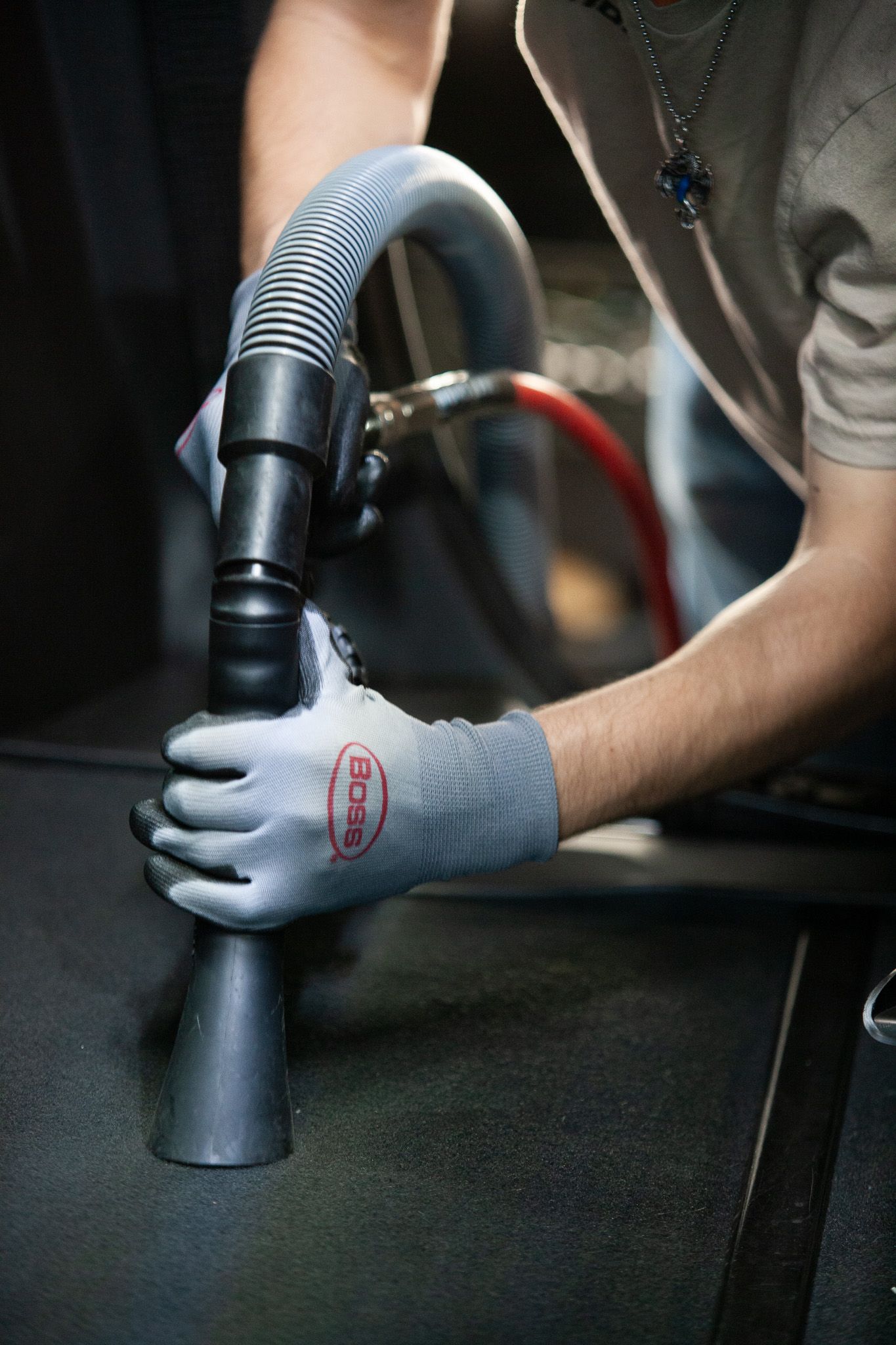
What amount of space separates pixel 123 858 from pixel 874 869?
812mm

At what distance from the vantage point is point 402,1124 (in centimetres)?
75

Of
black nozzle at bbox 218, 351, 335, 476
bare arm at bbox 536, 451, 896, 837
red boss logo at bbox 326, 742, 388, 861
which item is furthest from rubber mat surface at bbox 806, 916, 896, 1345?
black nozzle at bbox 218, 351, 335, 476

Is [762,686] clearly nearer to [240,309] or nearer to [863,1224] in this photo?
[863,1224]

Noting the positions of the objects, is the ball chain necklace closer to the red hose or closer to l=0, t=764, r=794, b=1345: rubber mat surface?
the red hose

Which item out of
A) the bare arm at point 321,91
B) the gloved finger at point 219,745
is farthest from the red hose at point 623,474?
the gloved finger at point 219,745

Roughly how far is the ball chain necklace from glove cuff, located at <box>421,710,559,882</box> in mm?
490

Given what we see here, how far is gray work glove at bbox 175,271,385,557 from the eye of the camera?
80cm

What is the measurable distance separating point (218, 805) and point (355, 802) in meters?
0.09

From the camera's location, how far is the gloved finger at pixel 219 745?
67 cm

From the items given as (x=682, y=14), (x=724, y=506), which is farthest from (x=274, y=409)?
(x=724, y=506)

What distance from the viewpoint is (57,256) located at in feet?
Result: 4.27

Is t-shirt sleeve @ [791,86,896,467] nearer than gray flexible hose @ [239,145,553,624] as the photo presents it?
No

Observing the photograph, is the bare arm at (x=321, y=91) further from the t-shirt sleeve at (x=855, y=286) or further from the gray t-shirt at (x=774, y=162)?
the t-shirt sleeve at (x=855, y=286)

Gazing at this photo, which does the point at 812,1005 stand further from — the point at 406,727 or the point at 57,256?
the point at 57,256
